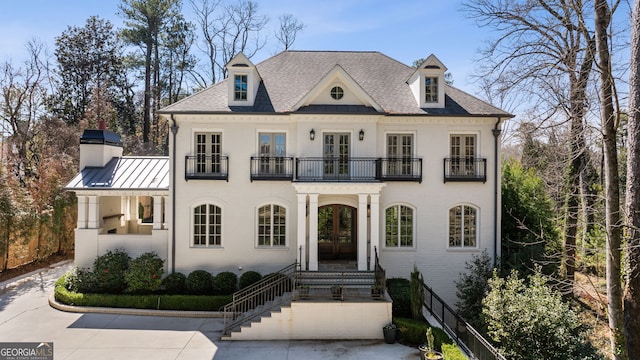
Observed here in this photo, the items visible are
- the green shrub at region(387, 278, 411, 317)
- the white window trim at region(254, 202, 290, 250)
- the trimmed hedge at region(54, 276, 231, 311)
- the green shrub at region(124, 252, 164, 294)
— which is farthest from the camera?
the white window trim at region(254, 202, 290, 250)

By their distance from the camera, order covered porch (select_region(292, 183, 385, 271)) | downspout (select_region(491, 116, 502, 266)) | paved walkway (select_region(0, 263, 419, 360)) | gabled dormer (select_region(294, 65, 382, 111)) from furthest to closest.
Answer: downspout (select_region(491, 116, 502, 266)), gabled dormer (select_region(294, 65, 382, 111)), covered porch (select_region(292, 183, 385, 271)), paved walkway (select_region(0, 263, 419, 360))

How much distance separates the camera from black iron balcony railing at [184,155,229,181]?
1580 centimetres

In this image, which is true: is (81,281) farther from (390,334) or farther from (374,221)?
(390,334)

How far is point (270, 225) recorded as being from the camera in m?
16.0

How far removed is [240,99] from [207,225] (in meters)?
5.48

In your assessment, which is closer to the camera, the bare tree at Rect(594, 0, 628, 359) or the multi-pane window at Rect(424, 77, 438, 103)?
the bare tree at Rect(594, 0, 628, 359)

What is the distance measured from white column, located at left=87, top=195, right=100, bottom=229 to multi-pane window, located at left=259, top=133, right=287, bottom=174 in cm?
718

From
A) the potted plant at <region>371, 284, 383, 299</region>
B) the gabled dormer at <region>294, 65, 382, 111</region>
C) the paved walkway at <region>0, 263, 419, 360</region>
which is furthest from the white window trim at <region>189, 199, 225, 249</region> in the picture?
the potted plant at <region>371, 284, 383, 299</region>

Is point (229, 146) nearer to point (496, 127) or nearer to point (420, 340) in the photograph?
point (420, 340)

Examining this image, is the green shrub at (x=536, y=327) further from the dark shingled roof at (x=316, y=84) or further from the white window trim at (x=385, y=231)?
the dark shingled roof at (x=316, y=84)

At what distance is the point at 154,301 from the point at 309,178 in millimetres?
7504

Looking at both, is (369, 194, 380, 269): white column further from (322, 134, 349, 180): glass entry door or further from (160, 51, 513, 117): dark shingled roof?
(160, 51, 513, 117): dark shingled roof

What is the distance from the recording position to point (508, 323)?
33.3 feet

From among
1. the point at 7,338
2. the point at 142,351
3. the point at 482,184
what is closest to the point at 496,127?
the point at 482,184
